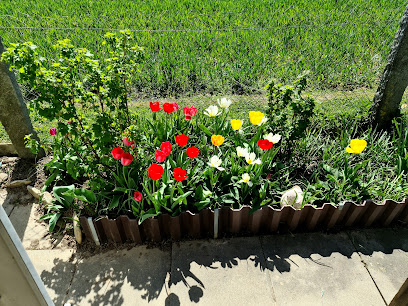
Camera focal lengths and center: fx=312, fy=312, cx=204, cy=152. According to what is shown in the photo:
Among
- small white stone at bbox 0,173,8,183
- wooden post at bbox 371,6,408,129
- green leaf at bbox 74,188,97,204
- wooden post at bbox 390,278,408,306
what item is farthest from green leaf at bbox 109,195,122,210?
wooden post at bbox 371,6,408,129

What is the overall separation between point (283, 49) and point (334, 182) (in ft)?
10.2

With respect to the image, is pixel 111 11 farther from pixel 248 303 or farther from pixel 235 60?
pixel 248 303

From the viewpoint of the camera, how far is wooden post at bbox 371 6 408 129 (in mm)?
3096

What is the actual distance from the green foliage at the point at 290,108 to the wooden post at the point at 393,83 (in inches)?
46.1

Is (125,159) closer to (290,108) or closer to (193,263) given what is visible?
(193,263)

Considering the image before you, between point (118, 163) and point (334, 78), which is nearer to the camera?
point (118, 163)

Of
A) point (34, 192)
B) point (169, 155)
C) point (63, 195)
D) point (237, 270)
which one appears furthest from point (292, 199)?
point (34, 192)

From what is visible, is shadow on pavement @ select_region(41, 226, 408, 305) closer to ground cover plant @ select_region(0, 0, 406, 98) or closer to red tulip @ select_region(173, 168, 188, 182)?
red tulip @ select_region(173, 168, 188, 182)

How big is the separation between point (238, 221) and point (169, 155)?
82 centimetres

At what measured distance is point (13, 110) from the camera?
9.88 feet

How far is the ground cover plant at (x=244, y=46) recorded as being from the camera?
4652 mm

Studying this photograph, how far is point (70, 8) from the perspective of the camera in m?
7.14

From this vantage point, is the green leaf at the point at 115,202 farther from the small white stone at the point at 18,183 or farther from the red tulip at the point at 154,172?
the small white stone at the point at 18,183

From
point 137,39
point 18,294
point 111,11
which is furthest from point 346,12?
point 18,294
